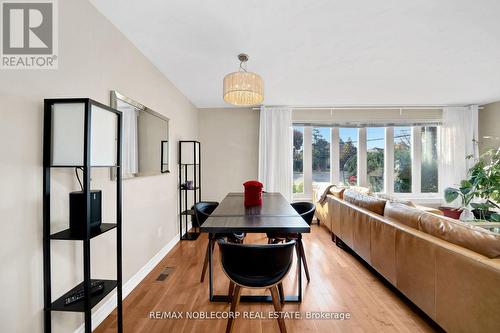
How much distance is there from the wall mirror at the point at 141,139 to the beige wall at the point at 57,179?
0.36 ft

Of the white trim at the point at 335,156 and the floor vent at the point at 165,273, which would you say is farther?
the white trim at the point at 335,156

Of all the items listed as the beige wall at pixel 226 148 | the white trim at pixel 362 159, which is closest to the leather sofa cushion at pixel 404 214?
the white trim at pixel 362 159

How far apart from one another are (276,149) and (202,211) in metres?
2.55

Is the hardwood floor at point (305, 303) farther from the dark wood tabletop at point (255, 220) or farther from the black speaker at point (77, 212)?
the black speaker at point (77, 212)

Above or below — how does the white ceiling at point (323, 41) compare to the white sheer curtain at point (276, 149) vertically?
above

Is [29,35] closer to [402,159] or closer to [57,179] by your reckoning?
[57,179]

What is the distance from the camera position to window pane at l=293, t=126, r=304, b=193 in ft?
16.3

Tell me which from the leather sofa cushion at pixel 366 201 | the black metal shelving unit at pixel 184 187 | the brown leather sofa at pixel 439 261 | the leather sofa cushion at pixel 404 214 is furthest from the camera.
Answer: the black metal shelving unit at pixel 184 187

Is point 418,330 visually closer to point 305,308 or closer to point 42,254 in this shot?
point 305,308

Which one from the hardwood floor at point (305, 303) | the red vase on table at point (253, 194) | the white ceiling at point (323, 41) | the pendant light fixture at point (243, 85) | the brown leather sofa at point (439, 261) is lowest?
the hardwood floor at point (305, 303)

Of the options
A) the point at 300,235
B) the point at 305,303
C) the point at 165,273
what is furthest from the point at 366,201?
the point at 165,273

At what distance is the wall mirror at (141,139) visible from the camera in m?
2.12

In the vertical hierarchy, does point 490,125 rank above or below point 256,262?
above

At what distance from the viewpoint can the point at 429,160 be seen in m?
4.90
